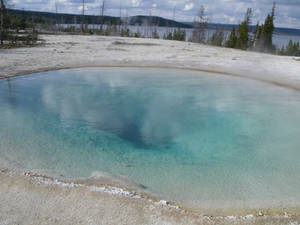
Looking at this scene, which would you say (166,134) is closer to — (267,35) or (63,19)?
(267,35)

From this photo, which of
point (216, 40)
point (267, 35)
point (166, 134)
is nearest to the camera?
point (166, 134)

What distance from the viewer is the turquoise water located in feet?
14.9

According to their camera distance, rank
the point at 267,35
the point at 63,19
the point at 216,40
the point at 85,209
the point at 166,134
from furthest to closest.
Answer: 1. the point at 63,19
2. the point at 216,40
3. the point at 267,35
4. the point at 166,134
5. the point at 85,209

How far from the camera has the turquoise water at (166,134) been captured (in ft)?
14.9

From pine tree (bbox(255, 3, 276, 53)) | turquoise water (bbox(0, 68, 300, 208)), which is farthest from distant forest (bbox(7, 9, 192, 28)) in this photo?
turquoise water (bbox(0, 68, 300, 208))

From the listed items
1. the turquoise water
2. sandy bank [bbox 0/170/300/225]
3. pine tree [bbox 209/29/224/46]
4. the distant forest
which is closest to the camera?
sandy bank [bbox 0/170/300/225]

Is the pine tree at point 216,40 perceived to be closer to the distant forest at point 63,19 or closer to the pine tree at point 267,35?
the pine tree at point 267,35

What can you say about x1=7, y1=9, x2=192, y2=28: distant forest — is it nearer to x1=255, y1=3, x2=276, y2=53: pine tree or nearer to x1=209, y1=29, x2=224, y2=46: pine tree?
x1=209, y1=29, x2=224, y2=46: pine tree

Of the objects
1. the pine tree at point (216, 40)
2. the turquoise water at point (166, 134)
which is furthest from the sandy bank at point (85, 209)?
the pine tree at point (216, 40)

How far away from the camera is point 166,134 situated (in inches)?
264

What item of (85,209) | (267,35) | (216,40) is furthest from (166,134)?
(216,40)

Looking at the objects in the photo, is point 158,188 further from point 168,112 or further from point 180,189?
point 168,112

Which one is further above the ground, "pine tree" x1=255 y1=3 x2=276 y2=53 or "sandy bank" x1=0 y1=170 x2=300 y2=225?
"pine tree" x1=255 y1=3 x2=276 y2=53

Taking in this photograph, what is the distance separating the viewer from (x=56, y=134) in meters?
6.18
